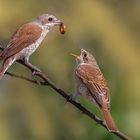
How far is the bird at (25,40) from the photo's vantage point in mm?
5443

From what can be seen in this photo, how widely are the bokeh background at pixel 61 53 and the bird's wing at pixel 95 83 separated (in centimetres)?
61

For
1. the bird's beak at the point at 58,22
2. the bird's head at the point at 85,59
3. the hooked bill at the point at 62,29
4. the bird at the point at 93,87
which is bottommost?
the bird's head at the point at 85,59

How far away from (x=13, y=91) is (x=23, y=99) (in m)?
0.13

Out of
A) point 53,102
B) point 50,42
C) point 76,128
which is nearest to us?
point 76,128

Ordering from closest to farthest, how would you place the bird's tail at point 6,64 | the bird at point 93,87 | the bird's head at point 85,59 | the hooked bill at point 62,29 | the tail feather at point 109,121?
the tail feather at point 109,121
the bird's tail at point 6,64
the bird at point 93,87
the hooked bill at point 62,29
the bird's head at point 85,59

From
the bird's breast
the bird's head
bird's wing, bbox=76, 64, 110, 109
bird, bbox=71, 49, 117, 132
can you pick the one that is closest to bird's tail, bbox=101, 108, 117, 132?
bird, bbox=71, 49, 117, 132

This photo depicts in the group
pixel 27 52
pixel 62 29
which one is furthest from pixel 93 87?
pixel 27 52

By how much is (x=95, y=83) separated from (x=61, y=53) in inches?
152

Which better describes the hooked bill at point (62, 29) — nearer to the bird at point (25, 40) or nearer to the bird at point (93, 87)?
the bird at point (25, 40)

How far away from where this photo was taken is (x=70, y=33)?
32.3 ft

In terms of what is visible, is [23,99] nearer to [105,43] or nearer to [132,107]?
[105,43]

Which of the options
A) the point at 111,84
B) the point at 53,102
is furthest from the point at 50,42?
the point at 111,84

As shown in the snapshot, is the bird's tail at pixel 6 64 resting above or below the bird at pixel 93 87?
above

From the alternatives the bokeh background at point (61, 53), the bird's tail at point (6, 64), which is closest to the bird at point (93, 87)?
the bird's tail at point (6, 64)
